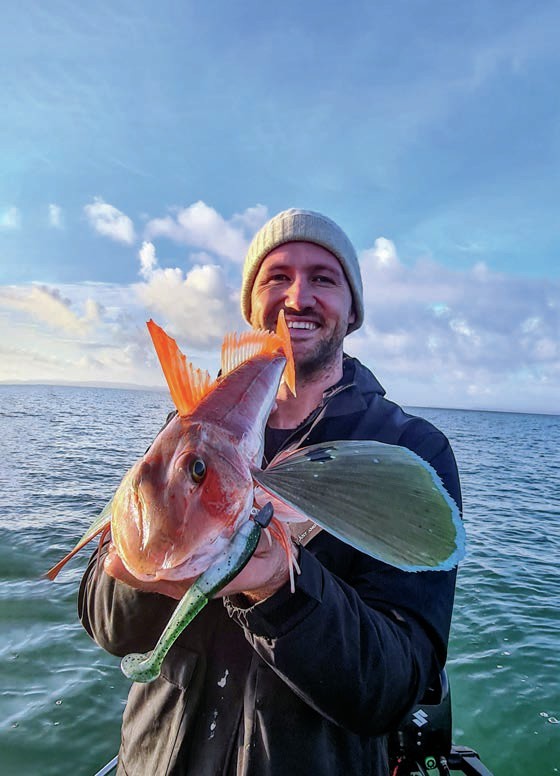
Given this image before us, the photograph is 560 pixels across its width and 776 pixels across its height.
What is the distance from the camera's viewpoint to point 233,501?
134 centimetres

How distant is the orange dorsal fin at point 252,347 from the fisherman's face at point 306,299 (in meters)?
0.79

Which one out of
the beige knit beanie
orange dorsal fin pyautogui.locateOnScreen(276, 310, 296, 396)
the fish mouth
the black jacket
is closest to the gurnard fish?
the fish mouth

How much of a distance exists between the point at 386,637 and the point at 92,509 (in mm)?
13824

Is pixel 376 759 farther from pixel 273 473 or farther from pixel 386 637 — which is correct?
pixel 273 473

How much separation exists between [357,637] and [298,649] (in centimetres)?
24

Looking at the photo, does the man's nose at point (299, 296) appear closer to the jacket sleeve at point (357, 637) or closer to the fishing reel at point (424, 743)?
the jacket sleeve at point (357, 637)

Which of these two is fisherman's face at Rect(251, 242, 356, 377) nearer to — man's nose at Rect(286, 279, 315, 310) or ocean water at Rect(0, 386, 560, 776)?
man's nose at Rect(286, 279, 315, 310)

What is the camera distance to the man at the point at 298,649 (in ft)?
5.63

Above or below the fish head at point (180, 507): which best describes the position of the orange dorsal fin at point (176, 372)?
above

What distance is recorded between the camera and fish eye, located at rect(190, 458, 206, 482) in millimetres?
1354

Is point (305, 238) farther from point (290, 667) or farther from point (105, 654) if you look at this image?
point (105, 654)

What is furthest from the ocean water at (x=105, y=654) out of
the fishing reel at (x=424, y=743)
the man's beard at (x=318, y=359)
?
the man's beard at (x=318, y=359)

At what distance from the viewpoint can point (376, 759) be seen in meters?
2.35

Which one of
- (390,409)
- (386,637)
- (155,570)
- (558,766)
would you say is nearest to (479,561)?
(558,766)
